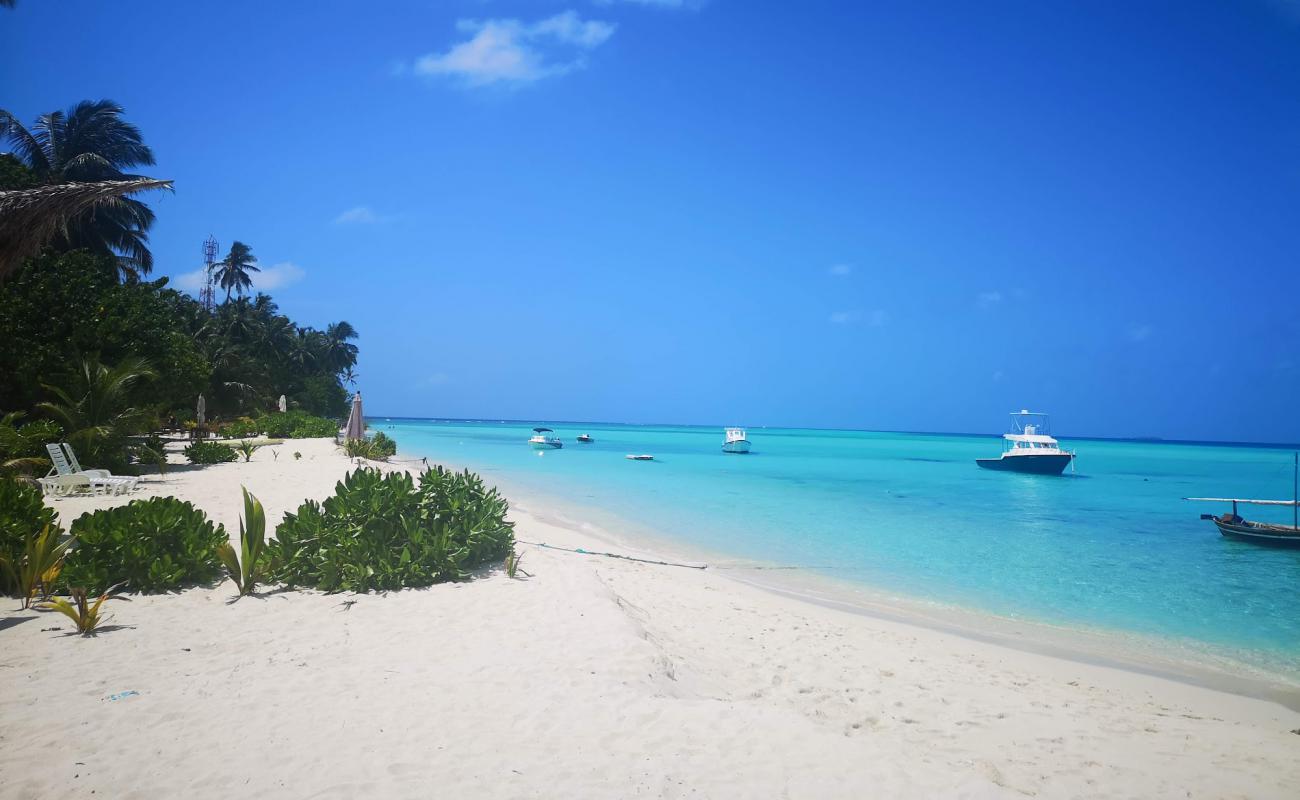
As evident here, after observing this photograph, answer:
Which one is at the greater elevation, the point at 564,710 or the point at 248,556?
the point at 248,556

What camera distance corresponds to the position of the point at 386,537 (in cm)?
753

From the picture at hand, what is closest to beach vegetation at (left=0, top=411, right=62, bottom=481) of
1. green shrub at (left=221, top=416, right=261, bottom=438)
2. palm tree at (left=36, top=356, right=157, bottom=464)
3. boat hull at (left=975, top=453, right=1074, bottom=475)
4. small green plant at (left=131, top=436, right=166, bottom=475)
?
palm tree at (left=36, top=356, right=157, bottom=464)

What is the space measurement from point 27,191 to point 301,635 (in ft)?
15.4

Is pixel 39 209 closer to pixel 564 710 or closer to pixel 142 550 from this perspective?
pixel 142 550

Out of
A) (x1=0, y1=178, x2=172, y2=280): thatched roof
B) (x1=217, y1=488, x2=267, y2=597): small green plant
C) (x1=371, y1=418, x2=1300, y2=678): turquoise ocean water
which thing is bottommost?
(x1=371, y1=418, x2=1300, y2=678): turquoise ocean water

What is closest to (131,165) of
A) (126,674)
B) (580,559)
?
(580,559)

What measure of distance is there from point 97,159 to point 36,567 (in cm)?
2531

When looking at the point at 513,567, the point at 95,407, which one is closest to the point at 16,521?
the point at 513,567

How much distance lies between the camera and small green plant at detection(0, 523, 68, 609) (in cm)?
594

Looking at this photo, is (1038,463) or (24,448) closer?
(24,448)

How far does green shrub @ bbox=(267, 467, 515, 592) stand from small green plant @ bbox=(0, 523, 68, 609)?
5.92 feet

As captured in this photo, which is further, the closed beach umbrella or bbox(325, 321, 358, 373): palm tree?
bbox(325, 321, 358, 373): palm tree

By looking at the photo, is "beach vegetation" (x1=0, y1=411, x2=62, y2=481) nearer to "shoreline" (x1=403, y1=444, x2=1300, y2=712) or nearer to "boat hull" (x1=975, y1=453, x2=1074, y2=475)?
"shoreline" (x1=403, y1=444, x2=1300, y2=712)

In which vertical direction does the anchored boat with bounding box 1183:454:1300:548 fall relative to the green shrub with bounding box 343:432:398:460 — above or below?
below
